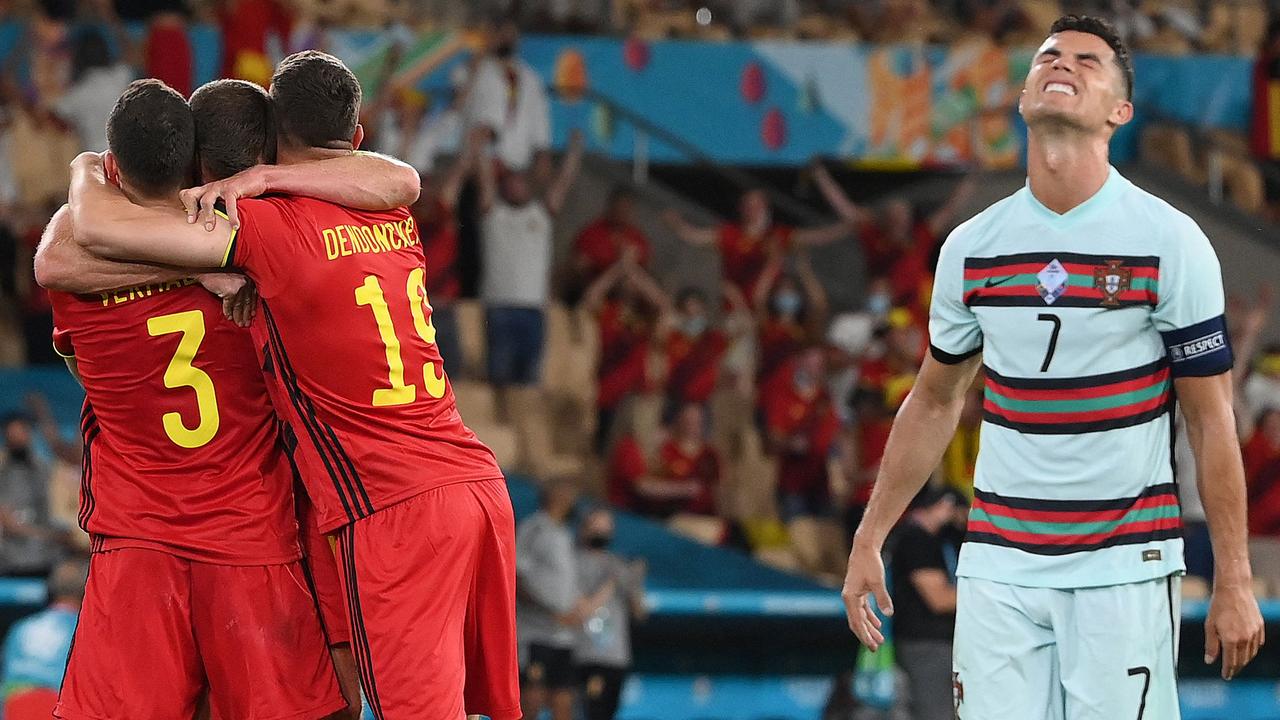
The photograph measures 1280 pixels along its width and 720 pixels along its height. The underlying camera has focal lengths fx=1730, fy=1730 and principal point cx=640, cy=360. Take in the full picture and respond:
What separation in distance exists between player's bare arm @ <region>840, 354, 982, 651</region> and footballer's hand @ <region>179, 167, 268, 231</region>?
1789mm

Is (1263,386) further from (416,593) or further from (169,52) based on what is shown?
(416,593)

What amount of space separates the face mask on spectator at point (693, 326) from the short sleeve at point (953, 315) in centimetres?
792

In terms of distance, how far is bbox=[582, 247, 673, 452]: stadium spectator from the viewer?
40.0 ft

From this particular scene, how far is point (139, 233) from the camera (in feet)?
14.2

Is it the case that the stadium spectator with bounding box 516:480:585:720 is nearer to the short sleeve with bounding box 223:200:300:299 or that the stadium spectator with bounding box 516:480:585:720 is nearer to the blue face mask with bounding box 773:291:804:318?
the blue face mask with bounding box 773:291:804:318

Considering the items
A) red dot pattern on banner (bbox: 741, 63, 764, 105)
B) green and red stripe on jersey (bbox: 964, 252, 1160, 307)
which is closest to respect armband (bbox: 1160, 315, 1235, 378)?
green and red stripe on jersey (bbox: 964, 252, 1160, 307)

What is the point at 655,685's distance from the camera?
10.4m

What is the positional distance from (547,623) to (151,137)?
5.81 meters

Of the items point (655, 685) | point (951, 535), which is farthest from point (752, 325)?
point (951, 535)

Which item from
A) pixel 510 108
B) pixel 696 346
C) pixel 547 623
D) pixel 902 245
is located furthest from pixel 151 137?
pixel 902 245

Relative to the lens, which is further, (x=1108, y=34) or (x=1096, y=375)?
(x=1108, y=34)

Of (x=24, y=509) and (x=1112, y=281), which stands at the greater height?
(x=1112, y=281)

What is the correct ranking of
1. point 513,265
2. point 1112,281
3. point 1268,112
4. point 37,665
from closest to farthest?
point 1112,281
point 37,665
point 513,265
point 1268,112

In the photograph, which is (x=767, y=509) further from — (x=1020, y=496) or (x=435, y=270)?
(x=1020, y=496)
